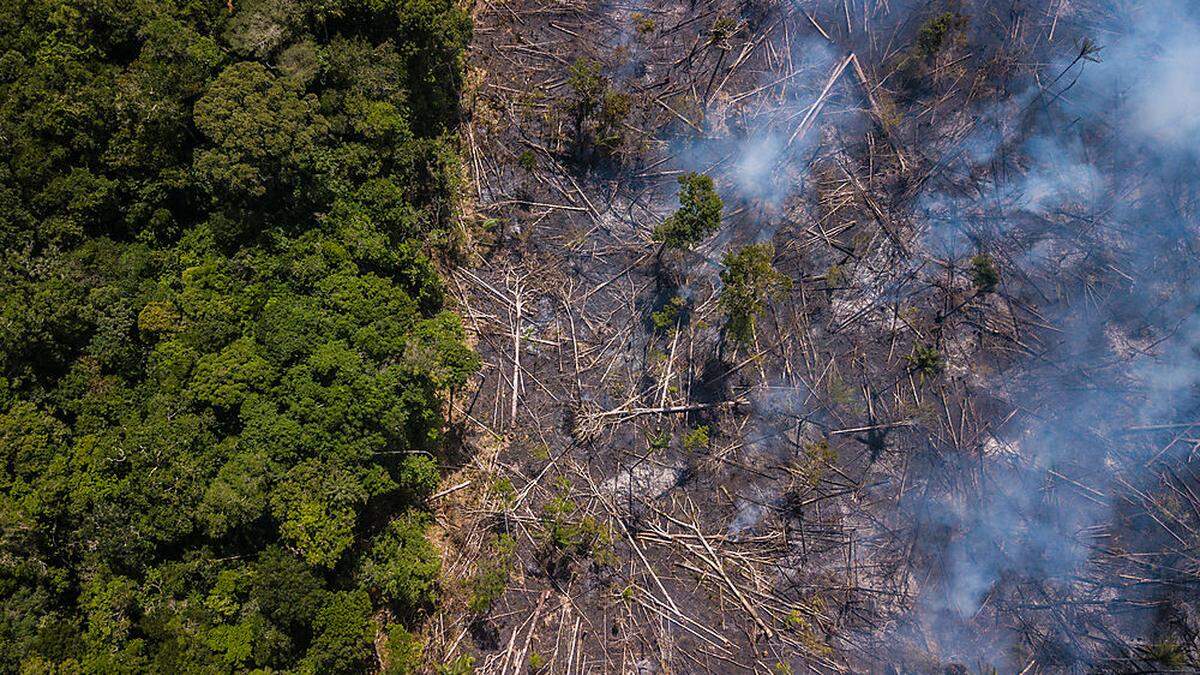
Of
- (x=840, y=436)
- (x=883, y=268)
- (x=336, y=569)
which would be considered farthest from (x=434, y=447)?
(x=883, y=268)

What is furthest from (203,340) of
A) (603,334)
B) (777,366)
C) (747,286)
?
(777,366)

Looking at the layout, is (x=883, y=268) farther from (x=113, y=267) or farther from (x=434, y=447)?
(x=113, y=267)

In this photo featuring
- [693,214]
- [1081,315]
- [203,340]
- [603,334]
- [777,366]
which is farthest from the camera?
[603,334]

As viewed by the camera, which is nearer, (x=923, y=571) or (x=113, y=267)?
(x=113, y=267)

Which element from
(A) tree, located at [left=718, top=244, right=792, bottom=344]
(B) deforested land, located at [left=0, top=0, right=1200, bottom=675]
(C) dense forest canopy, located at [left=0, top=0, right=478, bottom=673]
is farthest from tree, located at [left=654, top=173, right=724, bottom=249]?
(C) dense forest canopy, located at [left=0, top=0, right=478, bottom=673]

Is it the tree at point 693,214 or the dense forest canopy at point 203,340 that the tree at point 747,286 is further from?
the dense forest canopy at point 203,340

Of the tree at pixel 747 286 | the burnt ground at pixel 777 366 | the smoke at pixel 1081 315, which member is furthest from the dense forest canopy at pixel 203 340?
the smoke at pixel 1081 315

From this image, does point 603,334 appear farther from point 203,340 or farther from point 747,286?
point 203,340

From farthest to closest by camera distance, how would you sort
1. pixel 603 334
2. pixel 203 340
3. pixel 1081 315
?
1. pixel 603 334
2. pixel 1081 315
3. pixel 203 340

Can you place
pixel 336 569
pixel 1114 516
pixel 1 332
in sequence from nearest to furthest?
pixel 1 332 → pixel 336 569 → pixel 1114 516
